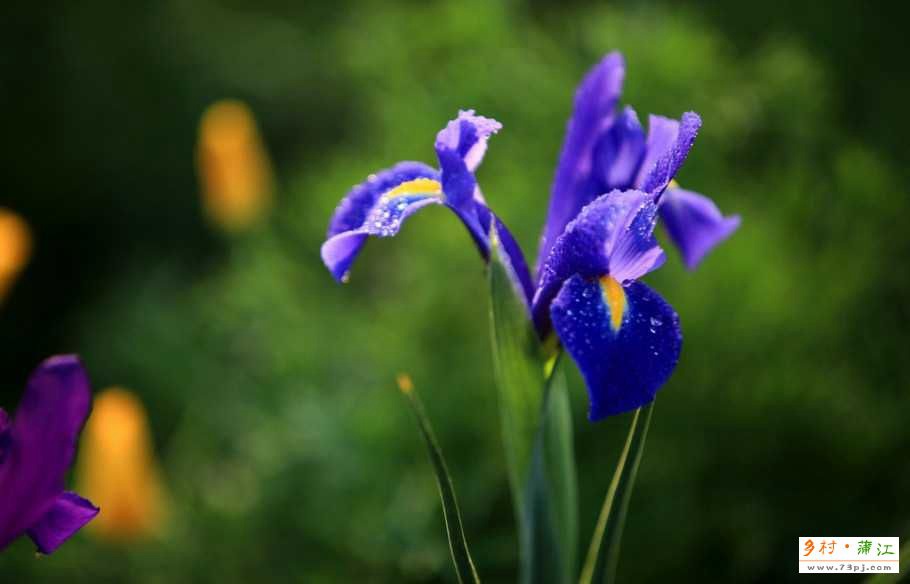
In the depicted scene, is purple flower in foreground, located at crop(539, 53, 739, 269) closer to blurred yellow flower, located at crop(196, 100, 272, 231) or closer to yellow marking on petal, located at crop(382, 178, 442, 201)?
yellow marking on petal, located at crop(382, 178, 442, 201)

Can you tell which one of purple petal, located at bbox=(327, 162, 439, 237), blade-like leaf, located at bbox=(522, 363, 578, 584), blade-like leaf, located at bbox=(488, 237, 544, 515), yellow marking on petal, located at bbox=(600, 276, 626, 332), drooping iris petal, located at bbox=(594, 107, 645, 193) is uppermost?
drooping iris petal, located at bbox=(594, 107, 645, 193)

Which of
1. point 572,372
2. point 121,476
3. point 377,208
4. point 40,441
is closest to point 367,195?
point 377,208

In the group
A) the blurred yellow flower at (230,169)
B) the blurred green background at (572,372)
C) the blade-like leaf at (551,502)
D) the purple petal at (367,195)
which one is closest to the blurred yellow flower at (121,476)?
the blurred green background at (572,372)

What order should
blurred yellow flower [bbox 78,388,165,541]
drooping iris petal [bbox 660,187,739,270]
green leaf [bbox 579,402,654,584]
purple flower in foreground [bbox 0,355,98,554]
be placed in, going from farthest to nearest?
blurred yellow flower [bbox 78,388,165,541], drooping iris petal [bbox 660,187,739,270], green leaf [bbox 579,402,654,584], purple flower in foreground [bbox 0,355,98,554]

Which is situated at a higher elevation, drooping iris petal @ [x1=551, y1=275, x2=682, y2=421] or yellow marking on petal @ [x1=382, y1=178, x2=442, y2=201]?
yellow marking on petal @ [x1=382, y1=178, x2=442, y2=201]

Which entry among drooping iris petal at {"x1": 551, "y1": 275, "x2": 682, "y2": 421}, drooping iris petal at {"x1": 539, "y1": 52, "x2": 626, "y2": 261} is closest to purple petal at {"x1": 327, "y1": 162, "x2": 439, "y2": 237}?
drooping iris petal at {"x1": 539, "y1": 52, "x2": 626, "y2": 261}

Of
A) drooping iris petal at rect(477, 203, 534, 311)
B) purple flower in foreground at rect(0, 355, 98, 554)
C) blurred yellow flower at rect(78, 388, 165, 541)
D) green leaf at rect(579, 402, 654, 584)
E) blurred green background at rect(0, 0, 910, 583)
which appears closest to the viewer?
purple flower in foreground at rect(0, 355, 98, 554)

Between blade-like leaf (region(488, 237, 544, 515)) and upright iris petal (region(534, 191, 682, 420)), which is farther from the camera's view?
blade-like leaf (region(488, 237, 544, 515))
